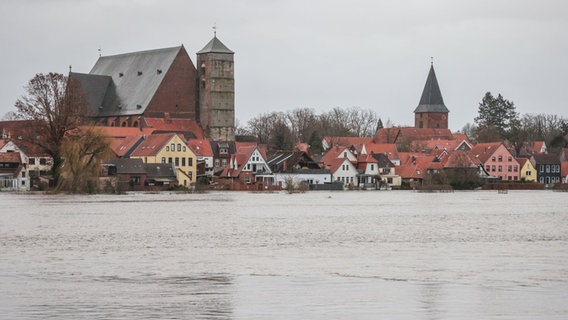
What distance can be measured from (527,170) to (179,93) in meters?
40.2

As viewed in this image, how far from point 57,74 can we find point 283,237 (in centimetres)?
5479

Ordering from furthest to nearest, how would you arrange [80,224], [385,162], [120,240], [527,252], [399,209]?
[385,162] < [399,209] < [80,224] < [120,240] < [527,252]

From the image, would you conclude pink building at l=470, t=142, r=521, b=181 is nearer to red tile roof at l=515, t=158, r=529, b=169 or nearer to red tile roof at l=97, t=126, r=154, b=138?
red tile roof at l=515, t=158, r=529, b=169

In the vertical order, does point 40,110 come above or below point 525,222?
above

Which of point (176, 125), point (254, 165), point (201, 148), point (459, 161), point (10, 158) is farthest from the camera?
point (176, 125)

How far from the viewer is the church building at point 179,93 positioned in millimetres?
127812

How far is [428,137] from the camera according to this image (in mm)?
169750

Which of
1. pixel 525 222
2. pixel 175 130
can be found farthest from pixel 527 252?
pixel 175 130

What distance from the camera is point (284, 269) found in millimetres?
24969

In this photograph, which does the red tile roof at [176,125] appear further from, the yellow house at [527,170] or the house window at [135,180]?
the yellow house at [527,170]

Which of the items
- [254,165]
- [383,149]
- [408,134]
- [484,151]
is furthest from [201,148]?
[408,134]

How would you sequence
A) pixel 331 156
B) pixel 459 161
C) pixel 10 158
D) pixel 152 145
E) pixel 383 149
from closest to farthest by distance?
pixel 10 158
pixel 152 145
pixel 459 161
pixel 331 156
pixel 383 149

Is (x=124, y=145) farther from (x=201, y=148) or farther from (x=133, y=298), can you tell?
(x=133, y=298)

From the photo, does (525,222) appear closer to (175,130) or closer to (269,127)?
(175,130)
